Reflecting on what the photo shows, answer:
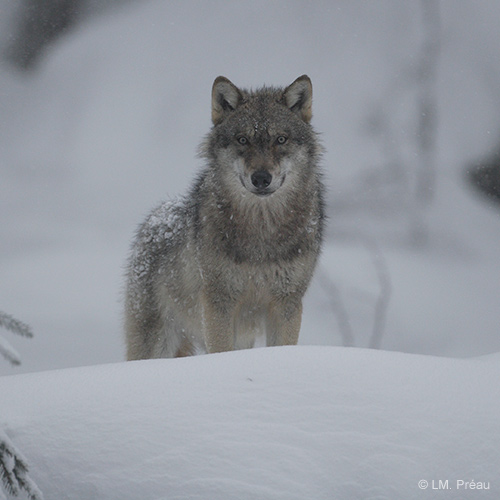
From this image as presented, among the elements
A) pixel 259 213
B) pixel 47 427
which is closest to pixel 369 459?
pixel 47 427

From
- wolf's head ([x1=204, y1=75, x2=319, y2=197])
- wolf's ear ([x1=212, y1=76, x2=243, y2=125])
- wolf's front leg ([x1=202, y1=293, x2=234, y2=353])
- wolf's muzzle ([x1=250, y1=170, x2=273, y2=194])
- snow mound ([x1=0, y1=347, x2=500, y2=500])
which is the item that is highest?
wolf's ear ([x1=212, y1=76, x2=243, y2=125])

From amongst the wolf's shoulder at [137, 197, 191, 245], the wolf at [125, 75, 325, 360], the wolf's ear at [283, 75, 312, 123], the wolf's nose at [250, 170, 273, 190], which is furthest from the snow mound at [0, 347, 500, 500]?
the wolf's shoulder at [137, 197, 191, 245]

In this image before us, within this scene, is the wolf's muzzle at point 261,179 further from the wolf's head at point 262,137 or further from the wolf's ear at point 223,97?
the wolf's ear at point 223,97

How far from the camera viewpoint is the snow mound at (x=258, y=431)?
5.67 feet

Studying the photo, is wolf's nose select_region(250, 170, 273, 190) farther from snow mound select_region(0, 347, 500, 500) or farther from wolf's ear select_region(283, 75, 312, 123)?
snow mound select_region(0, 347, 500, 500)

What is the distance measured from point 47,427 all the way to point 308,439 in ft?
2.52

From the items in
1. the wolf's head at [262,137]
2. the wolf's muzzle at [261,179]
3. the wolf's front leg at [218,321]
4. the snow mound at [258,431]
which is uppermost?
the wolf's head at [262,137]

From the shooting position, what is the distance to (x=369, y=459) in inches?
71.3

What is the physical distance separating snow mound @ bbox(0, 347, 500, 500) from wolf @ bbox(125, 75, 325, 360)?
2100 millimetres

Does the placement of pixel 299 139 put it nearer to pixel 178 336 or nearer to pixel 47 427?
pixel 178 336

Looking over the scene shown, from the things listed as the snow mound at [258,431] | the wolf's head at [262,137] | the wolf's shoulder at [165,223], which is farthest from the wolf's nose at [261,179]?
the snow mound at [258,431]

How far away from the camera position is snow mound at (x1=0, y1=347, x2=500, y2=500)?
5.67 ft

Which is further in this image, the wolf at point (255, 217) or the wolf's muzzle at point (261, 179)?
the wolf at point (255, 217)

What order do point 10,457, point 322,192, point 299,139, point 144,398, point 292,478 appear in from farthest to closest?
1. point 322,192
2. point 299,139
3. point 144,398
4. point 292,478
5. point 10,457
